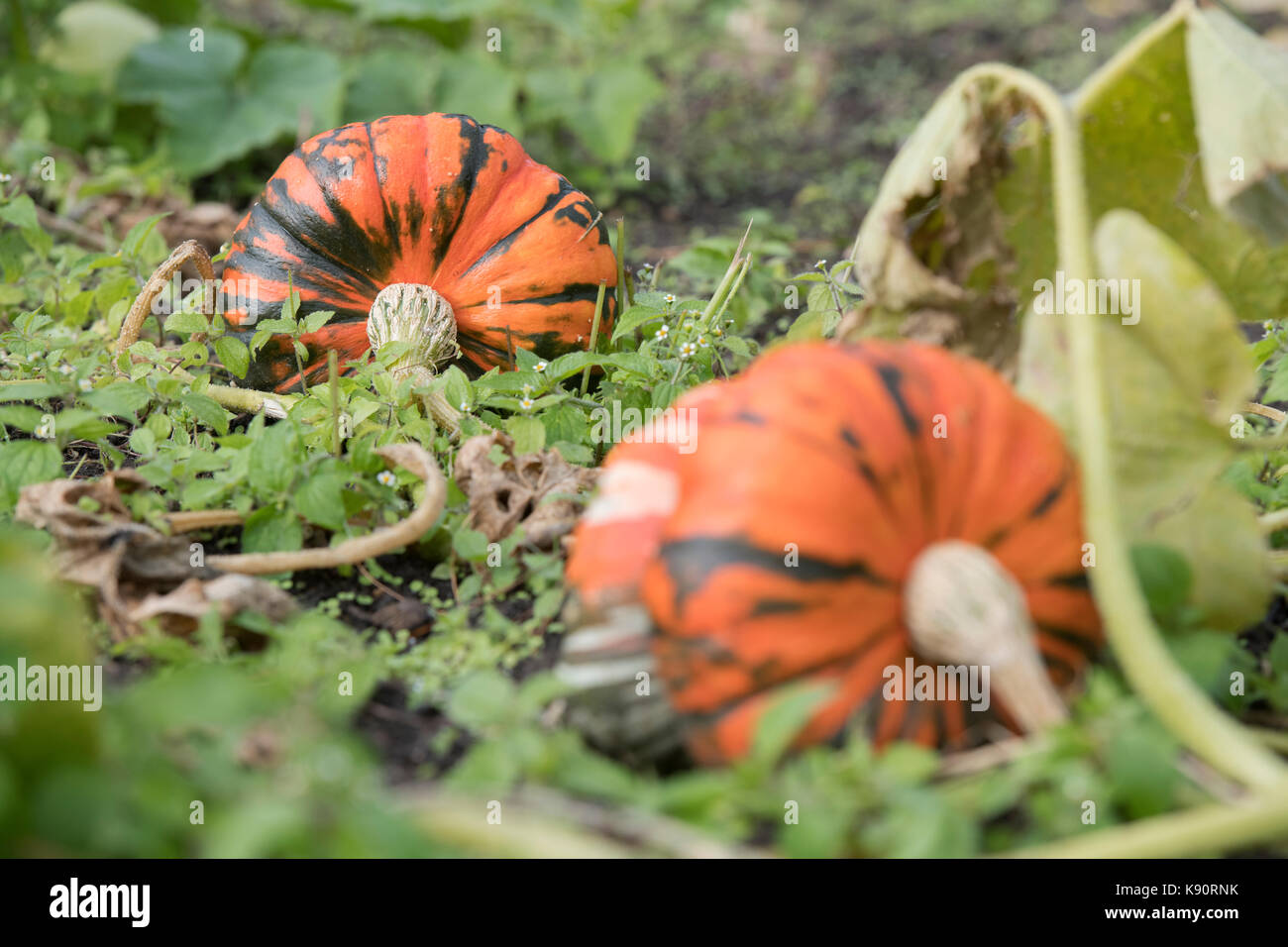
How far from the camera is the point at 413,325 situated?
2.51 m

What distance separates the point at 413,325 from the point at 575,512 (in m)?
0.65

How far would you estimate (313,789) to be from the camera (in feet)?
3.83

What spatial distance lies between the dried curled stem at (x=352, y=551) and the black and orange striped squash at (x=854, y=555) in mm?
467

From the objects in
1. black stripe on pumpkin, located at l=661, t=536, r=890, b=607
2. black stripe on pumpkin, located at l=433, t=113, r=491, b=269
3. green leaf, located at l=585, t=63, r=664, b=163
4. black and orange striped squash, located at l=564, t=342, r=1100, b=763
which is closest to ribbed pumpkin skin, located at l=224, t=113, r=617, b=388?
black stripe on pumpkin, located at l=433, t=113, r=491, b=269

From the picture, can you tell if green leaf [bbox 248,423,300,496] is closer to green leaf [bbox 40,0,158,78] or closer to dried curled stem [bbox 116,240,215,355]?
dried curled stem [bbox 116,240,215,355]

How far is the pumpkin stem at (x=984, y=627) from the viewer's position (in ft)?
Result: 4.73

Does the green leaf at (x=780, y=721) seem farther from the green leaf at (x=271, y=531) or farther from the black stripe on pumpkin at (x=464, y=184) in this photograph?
the black stripe on pumpkin at (x=464, y=184)

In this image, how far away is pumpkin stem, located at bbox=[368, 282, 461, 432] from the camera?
2.51 m

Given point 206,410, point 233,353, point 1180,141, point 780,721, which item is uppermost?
point 1180,141

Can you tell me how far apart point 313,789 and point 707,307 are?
1631mm

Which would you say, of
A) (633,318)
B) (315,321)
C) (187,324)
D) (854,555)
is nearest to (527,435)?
(633,318)

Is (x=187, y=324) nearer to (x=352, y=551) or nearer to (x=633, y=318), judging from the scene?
(x=352, y=551)
